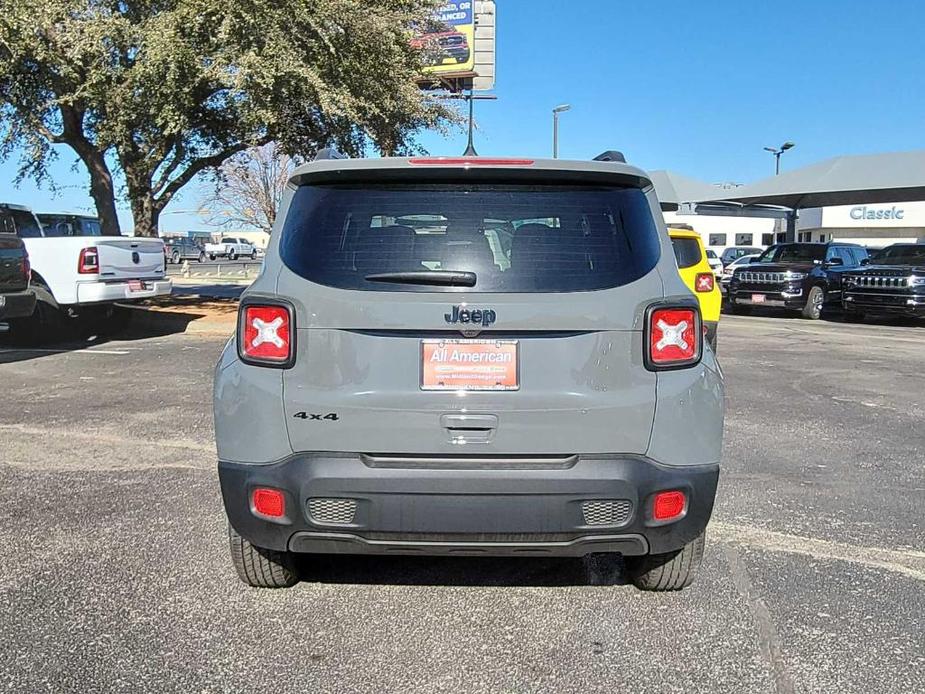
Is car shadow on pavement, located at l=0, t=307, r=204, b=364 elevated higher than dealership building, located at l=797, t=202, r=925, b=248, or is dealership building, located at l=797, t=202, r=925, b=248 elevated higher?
dealership building, located at l=797, t=202, r=925, b=248

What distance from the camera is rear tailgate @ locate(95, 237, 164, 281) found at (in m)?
11.7

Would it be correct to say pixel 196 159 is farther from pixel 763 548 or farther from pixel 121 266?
pixel 763 548

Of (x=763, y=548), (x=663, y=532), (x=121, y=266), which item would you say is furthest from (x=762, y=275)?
(x=663, y=532)

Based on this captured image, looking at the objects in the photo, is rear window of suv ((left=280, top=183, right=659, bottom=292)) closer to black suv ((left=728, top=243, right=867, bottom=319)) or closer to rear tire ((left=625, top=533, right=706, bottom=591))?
rear tire ((left=625, top=533, right=706, bottom=591))

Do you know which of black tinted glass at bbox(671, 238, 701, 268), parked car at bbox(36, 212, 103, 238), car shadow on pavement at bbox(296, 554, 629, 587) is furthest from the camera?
parked car at bbox(36, 212, 103, 238)

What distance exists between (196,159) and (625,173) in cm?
1449

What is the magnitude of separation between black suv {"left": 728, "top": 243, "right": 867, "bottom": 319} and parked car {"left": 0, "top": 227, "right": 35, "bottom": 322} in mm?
14346

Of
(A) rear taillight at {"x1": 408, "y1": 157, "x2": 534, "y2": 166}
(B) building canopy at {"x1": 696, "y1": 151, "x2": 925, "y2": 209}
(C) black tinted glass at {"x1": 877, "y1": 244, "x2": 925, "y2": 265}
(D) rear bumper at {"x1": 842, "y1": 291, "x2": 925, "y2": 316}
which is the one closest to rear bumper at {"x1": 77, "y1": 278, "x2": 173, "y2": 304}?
(A) rear taillight at {"x1": 408, "y1": 157, "x2": 534, "y2": 166}

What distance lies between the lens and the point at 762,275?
18.7m

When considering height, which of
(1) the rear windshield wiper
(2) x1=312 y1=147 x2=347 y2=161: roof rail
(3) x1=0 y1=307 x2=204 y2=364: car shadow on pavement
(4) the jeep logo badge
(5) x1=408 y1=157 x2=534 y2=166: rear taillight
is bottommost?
(3) x1=0 y1=307 x2=204 y2=364: car shadow on pavement

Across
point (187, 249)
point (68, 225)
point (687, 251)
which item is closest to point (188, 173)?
point (68, 225)

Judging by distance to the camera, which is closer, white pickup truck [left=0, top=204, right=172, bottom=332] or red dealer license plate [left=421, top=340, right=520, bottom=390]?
red dealer license plate [left=421, top=340, right=520, bottom=390]

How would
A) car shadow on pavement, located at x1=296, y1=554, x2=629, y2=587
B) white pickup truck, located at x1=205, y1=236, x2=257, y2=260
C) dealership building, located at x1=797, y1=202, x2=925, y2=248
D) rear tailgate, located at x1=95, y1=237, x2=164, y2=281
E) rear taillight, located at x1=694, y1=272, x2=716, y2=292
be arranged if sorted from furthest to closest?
white pickup truck, located at x1=205, y1=236, x2=257, y2=260, dealership building, located at x1=797, y1=202, x2=925, y2=248, rear tailgate, located at x1=95, y1=237, x2=164, y2=281, rear taillight, located at x1=694, y1=272, x2=716, y2=292, car shadow on pavement, located at x1=296, y1=554, x2=629, y2=587

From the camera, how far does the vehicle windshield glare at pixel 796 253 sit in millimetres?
19281
